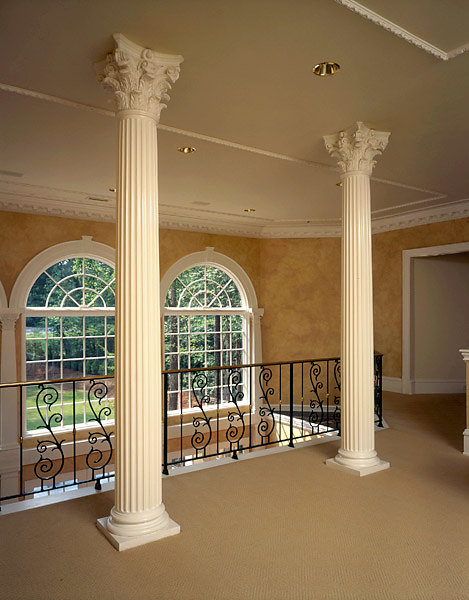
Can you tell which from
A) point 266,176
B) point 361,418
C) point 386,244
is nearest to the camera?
point 361,418

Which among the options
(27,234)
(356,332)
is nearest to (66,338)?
(27,234)

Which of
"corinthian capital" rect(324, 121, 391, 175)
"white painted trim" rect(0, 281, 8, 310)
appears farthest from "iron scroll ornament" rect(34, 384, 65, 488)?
"corinthian capital" rect(324, 121, 391, 175)

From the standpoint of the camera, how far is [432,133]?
191 inches

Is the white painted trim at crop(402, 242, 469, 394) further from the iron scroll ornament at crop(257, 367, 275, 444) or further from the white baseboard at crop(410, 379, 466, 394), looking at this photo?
the iron scroll ornament at crop(257, 367, 275, 444)

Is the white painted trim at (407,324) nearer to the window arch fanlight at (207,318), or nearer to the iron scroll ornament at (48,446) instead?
the window arch fanlight at (207,318)

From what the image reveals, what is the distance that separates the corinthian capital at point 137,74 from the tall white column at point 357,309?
2.11 m

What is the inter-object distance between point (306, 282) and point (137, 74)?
744cm

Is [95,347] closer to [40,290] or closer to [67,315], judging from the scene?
[67,315]

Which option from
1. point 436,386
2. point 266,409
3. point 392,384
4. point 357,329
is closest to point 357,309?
point 357,329

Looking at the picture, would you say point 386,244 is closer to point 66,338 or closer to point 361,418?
point 361,418

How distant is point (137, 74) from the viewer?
321cm

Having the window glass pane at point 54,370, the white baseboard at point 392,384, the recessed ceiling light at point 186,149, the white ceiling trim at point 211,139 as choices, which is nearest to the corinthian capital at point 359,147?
the white ceiling trim at point 211,139

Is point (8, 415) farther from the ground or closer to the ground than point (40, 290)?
closer to the ground

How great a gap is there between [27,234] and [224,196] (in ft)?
10.6
